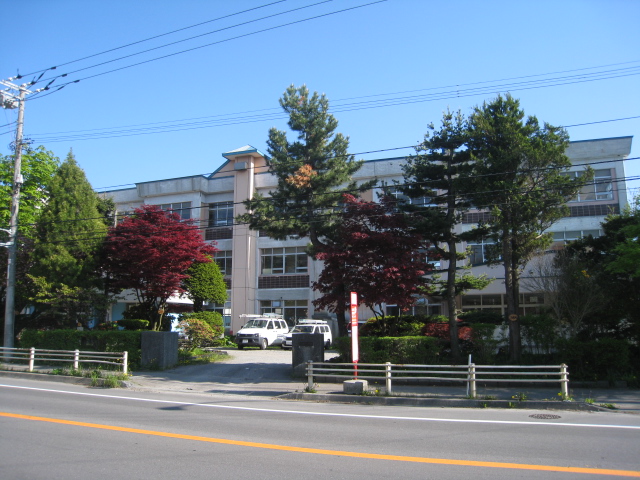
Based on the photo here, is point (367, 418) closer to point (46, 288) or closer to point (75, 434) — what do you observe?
point (75, 434)

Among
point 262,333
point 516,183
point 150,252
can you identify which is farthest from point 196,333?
point 516,183

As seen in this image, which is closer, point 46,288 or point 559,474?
point 559,474

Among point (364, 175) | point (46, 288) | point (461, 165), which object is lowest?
point (46, 288)

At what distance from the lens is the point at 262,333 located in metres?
29.2

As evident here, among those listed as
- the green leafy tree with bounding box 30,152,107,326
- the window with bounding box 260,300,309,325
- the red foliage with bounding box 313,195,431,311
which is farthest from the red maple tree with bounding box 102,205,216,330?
the window with bounding box 260,300,309,325

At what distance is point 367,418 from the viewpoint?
10758 mm

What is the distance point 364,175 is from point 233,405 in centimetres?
2710

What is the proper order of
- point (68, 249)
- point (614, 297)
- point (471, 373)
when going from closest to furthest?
point (471, 373), point (614, 297), point (68, 249)

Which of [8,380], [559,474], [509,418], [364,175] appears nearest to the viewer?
[559,474]

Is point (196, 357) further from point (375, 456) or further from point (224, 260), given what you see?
point (224, 260)

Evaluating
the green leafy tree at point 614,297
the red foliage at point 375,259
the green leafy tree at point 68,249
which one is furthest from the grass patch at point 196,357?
the green leafy tree at point 614,297

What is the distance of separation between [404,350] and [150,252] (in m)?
11.8

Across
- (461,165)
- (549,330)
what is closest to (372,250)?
(461,165)

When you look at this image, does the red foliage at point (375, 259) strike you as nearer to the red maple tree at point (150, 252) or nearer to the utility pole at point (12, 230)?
the red maple tree at point (150, 252)
